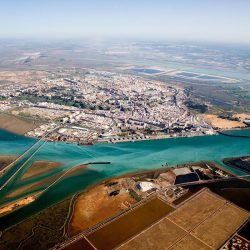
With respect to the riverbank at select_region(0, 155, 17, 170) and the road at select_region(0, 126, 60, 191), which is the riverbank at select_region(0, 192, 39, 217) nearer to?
the road at select_region(0, 126, 60, 191)

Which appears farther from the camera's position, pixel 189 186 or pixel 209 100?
pixel 209 100

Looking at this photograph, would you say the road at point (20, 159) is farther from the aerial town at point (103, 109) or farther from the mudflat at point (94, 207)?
the mudflat at point (94, 207)

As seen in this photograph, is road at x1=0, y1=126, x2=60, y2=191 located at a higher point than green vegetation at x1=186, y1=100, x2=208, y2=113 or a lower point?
higher

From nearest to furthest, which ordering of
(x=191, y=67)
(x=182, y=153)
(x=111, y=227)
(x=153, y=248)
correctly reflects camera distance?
(x=153, y=248), (x=111, y=227), (x=182, y=153), (x=191, y=67)

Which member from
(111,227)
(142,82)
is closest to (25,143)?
(111,227)

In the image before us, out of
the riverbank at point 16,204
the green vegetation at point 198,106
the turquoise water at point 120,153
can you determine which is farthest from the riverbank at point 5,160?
the green vegetation at point 198,106

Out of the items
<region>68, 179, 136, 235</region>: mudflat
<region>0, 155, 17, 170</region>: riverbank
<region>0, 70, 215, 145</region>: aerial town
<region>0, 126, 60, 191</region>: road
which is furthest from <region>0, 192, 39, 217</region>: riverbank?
<region>0, 70, 215, 145</region>: aerial town

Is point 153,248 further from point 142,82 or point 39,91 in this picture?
point 142,82
